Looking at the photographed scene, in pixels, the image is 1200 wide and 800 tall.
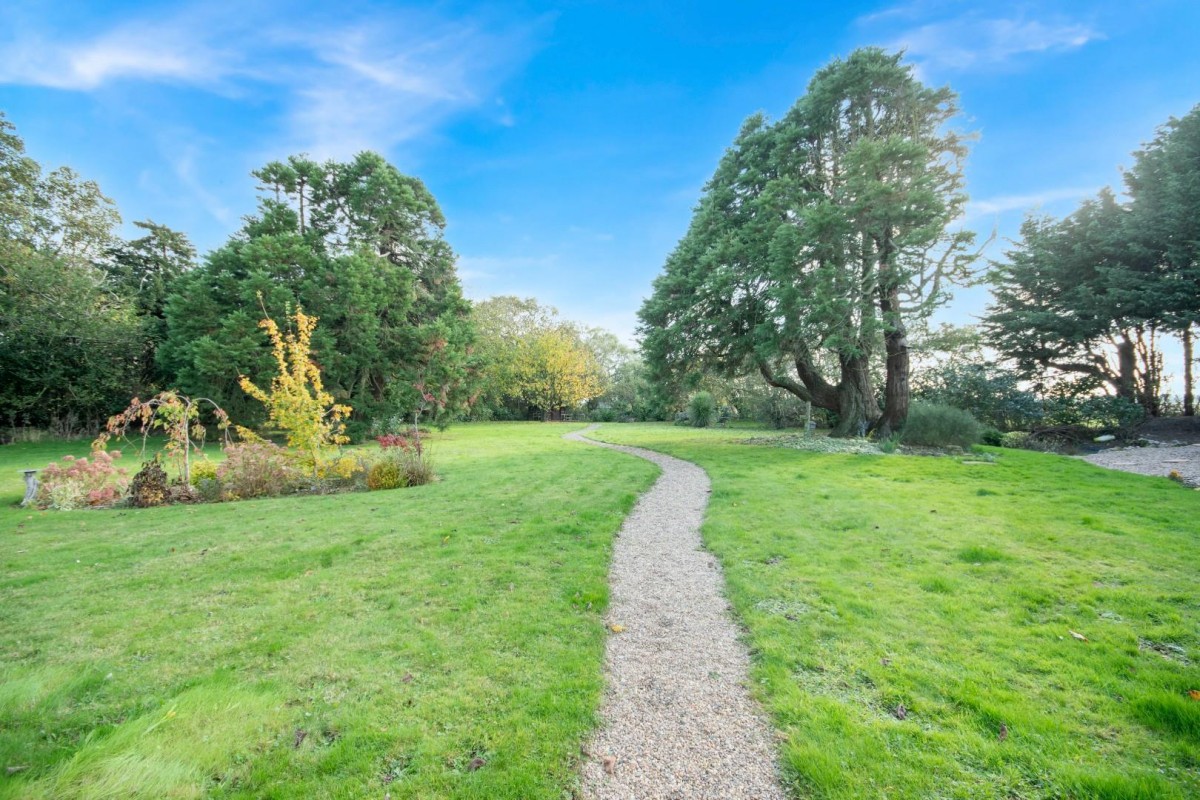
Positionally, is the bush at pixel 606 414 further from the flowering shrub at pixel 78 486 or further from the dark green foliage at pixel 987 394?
the flowering shrub at pixel 78 486

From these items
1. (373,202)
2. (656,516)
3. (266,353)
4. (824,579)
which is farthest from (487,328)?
(824,579)

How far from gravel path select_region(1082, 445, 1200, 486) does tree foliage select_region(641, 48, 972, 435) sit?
521 centimetres

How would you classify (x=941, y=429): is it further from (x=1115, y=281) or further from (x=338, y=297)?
(x=338, y=297)

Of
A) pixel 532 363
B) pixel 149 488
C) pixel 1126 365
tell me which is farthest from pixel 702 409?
pixel 149 488

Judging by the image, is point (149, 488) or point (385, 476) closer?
point (149, 488)

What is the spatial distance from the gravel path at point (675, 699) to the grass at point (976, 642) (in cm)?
21

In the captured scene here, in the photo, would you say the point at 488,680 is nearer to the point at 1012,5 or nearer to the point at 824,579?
the point at 824,579

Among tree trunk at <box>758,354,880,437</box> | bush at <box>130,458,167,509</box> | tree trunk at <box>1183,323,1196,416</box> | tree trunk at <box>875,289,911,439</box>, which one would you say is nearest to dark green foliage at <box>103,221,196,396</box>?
bush at <box>130,458,167,509</box>

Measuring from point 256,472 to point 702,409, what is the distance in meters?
26.7

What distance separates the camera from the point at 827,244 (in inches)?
531

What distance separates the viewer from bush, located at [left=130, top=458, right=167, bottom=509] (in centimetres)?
846

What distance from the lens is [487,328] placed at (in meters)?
39.0

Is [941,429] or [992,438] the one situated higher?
[941,429]

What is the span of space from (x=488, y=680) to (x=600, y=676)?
30.6 inches
